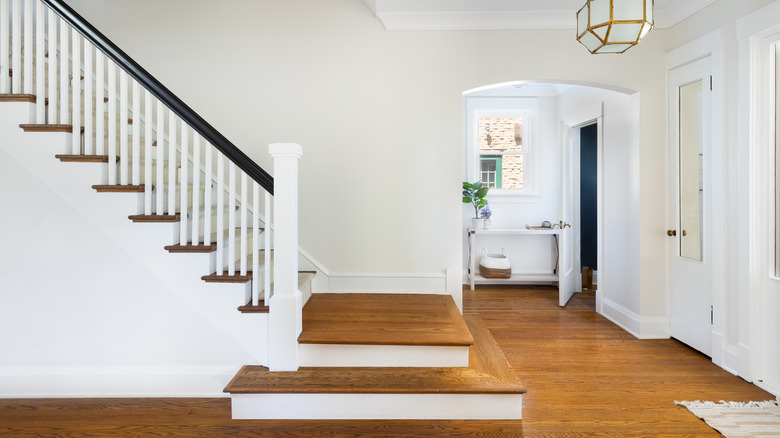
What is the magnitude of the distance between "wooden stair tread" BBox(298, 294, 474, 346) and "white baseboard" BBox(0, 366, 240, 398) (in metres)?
0.61

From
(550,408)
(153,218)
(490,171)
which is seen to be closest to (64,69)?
(153,218)

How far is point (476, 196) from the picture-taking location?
4.98 meters

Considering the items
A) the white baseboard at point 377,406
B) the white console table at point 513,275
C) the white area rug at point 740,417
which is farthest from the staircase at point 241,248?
the white console table at point 513,275

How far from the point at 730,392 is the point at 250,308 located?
2999mm

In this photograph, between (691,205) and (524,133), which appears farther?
(524,133)

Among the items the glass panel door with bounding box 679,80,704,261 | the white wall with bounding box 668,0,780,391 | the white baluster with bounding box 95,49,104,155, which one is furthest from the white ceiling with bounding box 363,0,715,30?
the white baluster with bounding box 95,49,104,155

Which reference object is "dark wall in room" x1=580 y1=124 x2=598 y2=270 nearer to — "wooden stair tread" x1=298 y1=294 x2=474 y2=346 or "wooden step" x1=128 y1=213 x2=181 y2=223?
"wooden stair tread" x1=298 y1=294 x2=474 y2=346

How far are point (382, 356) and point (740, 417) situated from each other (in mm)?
2010

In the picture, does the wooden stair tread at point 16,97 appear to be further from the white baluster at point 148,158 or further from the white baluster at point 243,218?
the white baluster at point 243,218

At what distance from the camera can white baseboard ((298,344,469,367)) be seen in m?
2.38

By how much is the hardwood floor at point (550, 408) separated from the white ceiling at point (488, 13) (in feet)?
8.66

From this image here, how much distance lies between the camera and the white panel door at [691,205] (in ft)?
9.67

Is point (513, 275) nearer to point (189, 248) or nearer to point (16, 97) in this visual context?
point (189, 248)

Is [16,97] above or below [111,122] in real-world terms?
above
